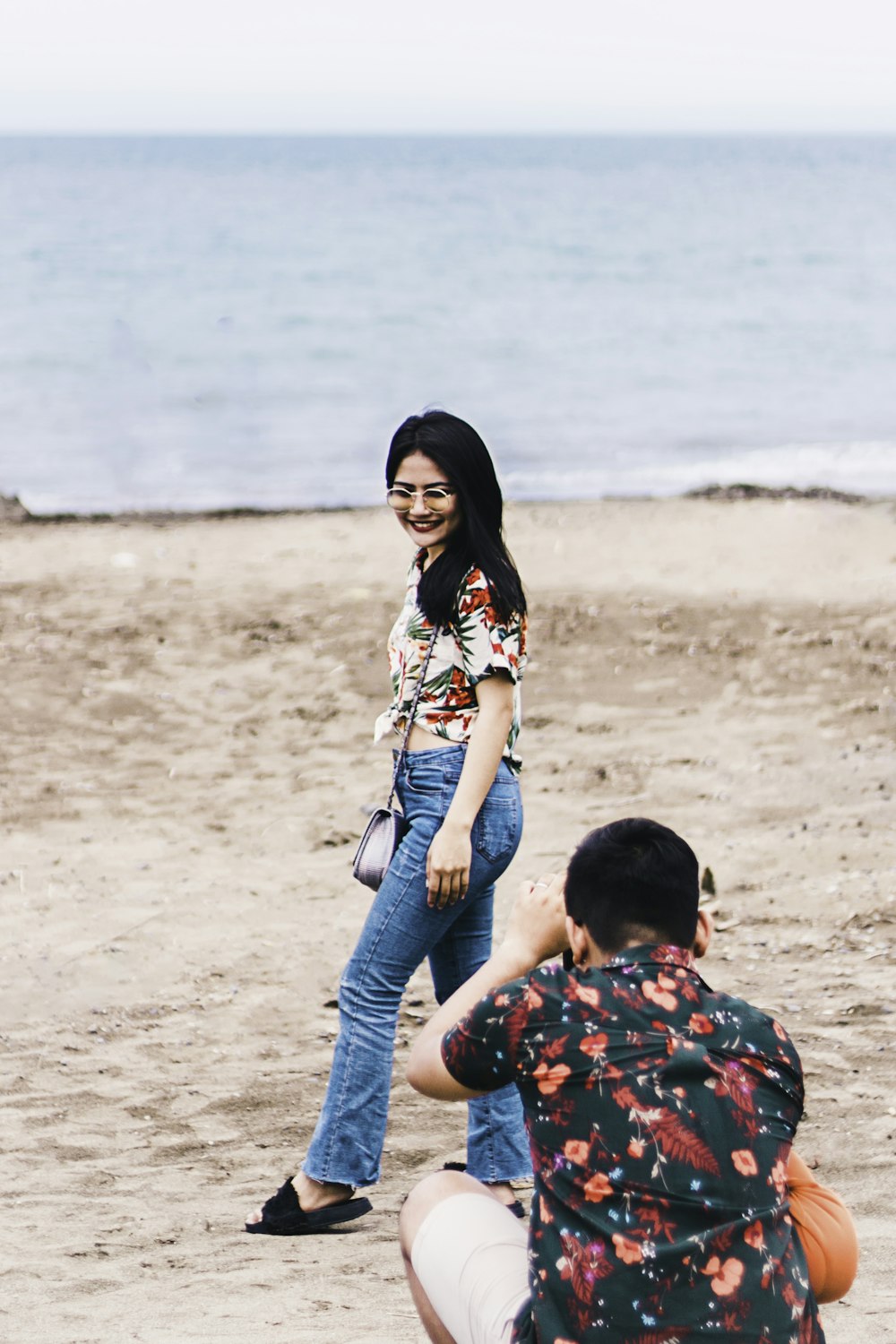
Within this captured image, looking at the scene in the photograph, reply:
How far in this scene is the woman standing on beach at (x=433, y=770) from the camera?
3410 mm

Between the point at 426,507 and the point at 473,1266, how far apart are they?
1.67 metres

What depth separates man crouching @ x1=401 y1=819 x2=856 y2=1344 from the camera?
6.77 ft

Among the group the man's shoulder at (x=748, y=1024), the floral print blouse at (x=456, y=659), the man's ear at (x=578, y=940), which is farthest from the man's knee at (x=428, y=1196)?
the floral print blouse at (x=456, y=659)

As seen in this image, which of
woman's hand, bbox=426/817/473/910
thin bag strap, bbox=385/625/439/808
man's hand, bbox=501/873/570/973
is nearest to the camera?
man's hand, bbox=501/873/570/973

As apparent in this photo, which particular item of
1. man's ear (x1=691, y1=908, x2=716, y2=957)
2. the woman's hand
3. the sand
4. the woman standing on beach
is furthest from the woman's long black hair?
the sand

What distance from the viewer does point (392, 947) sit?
348cm

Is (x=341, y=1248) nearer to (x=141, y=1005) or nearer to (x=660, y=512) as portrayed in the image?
(x=141, y=1005)

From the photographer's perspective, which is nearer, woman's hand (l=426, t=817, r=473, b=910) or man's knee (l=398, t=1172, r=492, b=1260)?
man's knee (l=398, t=1172, r=492, b=1260)

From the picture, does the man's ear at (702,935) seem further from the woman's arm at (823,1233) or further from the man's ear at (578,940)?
the woman's arm at (823,1233)

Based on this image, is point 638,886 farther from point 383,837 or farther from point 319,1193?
point 319,1193

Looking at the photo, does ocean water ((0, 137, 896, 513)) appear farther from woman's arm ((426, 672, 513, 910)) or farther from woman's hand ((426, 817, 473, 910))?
woman's hand ((426, 817, 473, 910))

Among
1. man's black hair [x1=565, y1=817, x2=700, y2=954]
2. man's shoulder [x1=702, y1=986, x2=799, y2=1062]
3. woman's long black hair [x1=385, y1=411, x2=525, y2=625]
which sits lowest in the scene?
man's shoulder [x1=702, y1=986, x2=799, y2=1062]

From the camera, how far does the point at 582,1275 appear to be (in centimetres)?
212

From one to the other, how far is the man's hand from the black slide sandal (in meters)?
1.37
